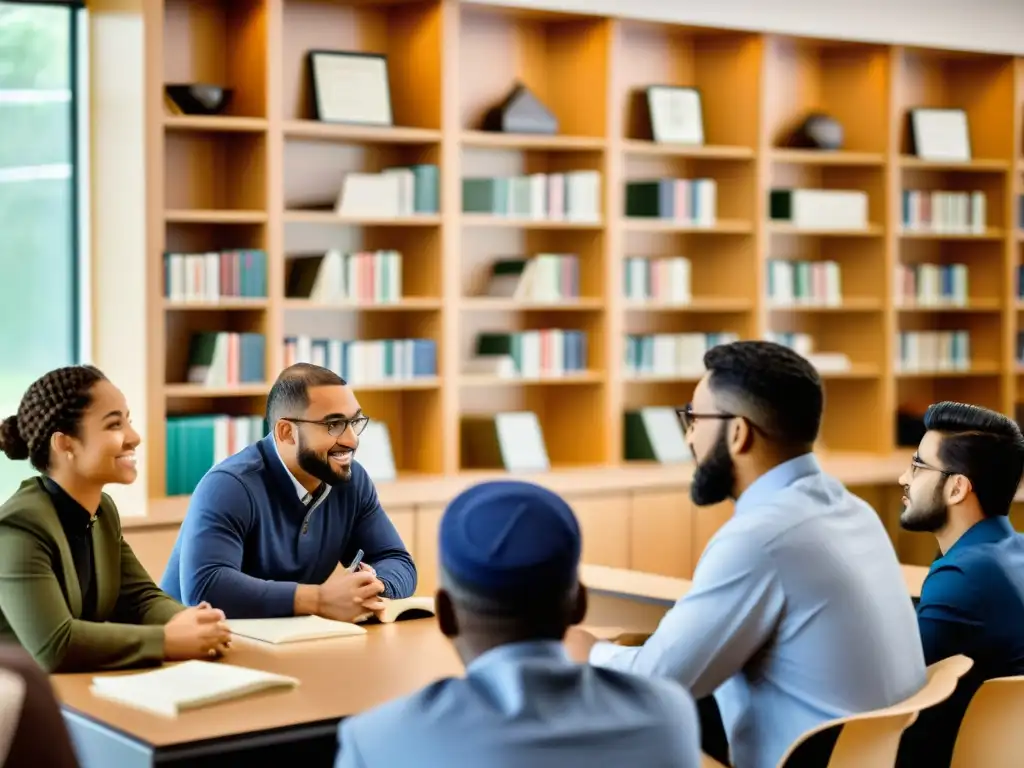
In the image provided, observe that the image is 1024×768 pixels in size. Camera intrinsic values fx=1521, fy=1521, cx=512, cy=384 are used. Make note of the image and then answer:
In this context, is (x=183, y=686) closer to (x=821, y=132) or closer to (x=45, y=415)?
(x=45, y=415)

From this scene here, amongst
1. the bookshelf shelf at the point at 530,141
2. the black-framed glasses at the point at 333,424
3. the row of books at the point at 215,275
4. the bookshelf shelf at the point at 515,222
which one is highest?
the bookshelf shelf at the point at 530,141

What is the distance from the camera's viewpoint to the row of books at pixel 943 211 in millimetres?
7691

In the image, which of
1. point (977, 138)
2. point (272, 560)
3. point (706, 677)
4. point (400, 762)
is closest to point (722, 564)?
point (706, 677)

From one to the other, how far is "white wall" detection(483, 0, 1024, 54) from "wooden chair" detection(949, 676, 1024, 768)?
14.1 ft

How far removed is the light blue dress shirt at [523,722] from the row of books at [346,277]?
180 inches

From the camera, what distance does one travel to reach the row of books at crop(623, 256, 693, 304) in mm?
6988

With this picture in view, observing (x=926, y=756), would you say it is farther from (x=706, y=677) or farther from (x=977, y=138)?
(x=977, y=138)

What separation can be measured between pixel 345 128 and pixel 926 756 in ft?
13.1

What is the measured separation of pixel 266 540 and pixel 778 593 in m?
1.57

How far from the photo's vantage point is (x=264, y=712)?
254cm

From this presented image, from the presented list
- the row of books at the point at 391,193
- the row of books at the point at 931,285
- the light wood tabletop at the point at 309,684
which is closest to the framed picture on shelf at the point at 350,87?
the row of books at the point at 391,193

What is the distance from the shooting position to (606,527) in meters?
6.68

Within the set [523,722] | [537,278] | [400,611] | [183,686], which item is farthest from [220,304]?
[523,722]

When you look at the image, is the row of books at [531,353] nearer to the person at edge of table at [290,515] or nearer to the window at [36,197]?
the window at [36,197]
